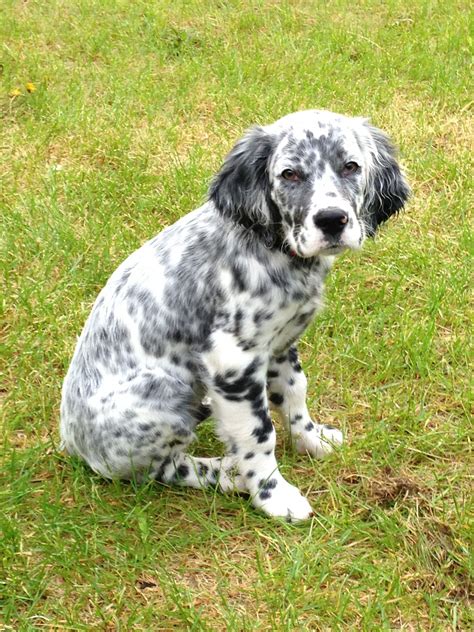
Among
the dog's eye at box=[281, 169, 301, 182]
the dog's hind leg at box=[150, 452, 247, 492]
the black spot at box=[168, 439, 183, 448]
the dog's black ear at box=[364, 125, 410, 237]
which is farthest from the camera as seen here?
the dog's hind leg at box=[150, 452, 247, 492]

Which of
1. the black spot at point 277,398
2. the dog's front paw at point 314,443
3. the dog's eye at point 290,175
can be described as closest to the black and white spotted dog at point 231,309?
the dog's eye at point 290,175

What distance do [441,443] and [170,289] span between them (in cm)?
152

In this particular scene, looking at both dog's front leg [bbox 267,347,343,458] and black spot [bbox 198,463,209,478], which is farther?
dog's front leg [bbox 267,347,343,458]

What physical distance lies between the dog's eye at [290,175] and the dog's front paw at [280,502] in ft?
4.29

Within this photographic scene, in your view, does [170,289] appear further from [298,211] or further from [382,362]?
[382,362]

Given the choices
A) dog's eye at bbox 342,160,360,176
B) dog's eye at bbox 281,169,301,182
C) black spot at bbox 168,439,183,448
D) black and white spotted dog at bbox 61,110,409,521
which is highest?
dog's eye at bbox 342,160,360,176

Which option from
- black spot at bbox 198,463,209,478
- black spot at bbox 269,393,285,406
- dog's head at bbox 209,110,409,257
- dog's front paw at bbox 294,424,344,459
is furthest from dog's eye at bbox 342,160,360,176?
black spot at bbox 198,463,209,478

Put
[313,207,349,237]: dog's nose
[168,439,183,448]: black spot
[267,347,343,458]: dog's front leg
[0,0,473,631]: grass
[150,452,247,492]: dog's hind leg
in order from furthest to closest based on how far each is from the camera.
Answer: [267,347,343,458]: dog's front leg, [150,452,247,492]: dog's hind leg, [168,439,183,448]: black spot, [0,0,473,631]: grass, [313,207,349,237]: dog's nose

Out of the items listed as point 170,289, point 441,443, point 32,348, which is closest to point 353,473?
point 441,443

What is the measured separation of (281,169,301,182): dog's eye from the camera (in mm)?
3352

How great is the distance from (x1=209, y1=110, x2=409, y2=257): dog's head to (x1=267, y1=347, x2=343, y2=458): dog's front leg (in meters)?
0.75

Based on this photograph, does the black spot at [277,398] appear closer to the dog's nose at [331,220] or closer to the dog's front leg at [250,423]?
the dog's front leg at [250,423]

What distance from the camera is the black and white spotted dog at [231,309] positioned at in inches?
132

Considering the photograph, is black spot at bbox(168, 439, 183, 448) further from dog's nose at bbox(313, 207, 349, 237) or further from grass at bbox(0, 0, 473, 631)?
dog's nose at bbox(313, 207, 349, 237)
